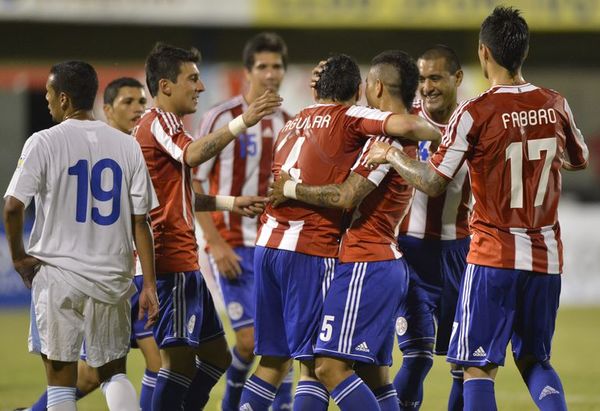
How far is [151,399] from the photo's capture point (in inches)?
262

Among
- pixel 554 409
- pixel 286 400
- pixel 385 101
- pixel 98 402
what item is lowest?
pixel 98 402

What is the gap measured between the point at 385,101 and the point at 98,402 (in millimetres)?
3915

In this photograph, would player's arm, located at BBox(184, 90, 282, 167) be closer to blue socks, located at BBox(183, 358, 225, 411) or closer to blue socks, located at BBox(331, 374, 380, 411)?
blue socks, located at BBox(183, 358, 225, 411)

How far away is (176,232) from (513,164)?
2059 mm

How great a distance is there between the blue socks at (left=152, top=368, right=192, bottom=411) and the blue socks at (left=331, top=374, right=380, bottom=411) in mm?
1100

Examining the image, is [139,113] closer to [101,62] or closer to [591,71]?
[101,62]

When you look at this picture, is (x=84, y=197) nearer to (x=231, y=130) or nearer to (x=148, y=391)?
(x=231, y=130)

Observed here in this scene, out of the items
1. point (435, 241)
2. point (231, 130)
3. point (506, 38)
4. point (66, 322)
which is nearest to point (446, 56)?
point (435, 241)

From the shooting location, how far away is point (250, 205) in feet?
20.4

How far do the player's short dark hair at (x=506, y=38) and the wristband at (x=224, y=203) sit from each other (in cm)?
180

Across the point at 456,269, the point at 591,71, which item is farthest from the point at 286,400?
the point at 591,71

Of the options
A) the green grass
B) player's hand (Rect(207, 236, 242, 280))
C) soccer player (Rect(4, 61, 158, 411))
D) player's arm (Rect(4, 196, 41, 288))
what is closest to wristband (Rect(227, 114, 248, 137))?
soccer player (Rect(4, 61, 158, 411))

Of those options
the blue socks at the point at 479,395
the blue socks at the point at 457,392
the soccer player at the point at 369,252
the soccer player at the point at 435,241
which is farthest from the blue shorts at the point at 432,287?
the blue socks at the point at 479,395

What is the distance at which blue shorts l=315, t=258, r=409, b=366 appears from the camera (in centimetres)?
560
